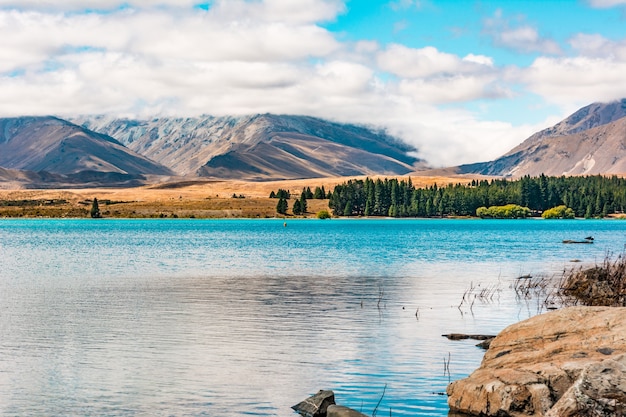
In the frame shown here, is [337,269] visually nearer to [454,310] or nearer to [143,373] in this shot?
[454,310]

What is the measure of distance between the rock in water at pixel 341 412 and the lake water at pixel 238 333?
195 centimetres

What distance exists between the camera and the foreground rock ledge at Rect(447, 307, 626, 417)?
904 inches

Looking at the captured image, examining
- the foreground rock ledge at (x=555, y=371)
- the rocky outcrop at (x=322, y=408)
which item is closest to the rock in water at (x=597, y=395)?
the foreground rock ledge at (x=555, y=371)

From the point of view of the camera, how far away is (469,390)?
28016mm

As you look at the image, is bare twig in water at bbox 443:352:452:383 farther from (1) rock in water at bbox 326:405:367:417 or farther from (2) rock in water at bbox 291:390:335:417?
(1) rock in water at bbox 326:405:367:417

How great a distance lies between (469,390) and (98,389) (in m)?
14.6

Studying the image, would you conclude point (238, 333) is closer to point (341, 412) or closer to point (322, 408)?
point (322, 408)

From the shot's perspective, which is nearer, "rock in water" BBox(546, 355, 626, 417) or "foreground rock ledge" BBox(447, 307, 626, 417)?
"rock in water" BBox(546, 355, 626, 417)

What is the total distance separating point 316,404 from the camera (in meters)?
28.2

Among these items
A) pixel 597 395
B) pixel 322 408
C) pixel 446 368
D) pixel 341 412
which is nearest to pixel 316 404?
pixel 322 408

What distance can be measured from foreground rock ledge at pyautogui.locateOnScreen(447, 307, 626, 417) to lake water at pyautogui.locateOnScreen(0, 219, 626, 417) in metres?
2.47

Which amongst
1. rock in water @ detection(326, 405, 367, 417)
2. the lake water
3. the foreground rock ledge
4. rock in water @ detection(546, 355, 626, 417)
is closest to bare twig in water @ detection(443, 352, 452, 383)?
the lake water

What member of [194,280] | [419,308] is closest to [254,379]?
[419,308]

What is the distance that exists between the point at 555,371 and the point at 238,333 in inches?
868
